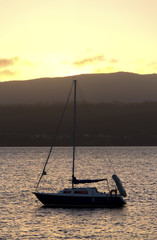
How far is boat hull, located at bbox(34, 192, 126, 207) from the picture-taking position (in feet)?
195

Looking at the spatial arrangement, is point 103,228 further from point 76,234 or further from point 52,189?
point 52,189

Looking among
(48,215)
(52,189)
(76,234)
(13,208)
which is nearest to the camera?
(76,234)

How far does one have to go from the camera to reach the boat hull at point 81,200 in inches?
2341

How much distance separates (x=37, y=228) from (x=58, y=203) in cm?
1026

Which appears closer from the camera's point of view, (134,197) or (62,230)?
(62,230)

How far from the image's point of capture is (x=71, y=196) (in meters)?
59.4

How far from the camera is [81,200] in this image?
59.6m

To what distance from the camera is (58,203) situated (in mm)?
60844

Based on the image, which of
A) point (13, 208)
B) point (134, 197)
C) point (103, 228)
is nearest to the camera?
point (103, 228)

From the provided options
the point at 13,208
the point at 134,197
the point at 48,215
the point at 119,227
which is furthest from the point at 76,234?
the point at 134,197

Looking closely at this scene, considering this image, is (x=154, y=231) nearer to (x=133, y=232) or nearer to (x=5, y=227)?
(x=133, y=232)

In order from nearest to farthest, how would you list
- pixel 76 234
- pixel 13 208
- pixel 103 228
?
pixel 76 234, pixel 103 228, pixel 13 208

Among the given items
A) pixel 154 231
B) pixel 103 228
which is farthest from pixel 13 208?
pixel 154 231

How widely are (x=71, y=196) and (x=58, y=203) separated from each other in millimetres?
2545
